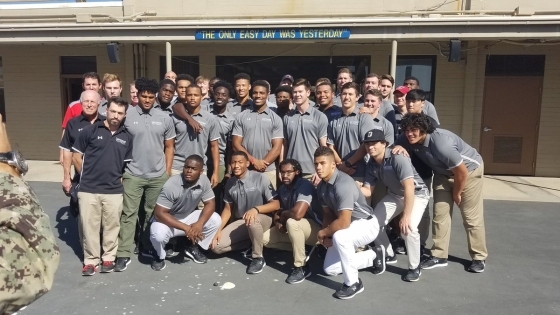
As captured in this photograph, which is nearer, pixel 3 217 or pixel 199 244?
pixel 3 217

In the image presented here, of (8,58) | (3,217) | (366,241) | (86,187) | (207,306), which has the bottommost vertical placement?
(207,306)

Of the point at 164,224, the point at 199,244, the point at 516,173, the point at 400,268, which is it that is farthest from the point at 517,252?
the point at 516,173

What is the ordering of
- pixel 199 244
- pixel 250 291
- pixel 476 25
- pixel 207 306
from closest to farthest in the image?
pixel 207 306 → pixel 250 291 → pixel 199 244 → pixel 476 25

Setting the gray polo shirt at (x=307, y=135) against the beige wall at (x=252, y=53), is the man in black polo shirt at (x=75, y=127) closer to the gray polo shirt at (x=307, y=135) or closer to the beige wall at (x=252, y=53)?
the gray polo shirt at (x=307, y=135)

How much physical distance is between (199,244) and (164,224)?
428 mm

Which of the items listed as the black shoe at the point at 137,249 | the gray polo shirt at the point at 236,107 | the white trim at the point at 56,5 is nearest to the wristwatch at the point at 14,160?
the black shoe at the point at 137,249

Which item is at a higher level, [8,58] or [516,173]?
[8,58]

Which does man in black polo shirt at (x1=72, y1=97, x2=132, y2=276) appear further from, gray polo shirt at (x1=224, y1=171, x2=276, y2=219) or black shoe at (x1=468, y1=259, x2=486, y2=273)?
black shoe at (x1=468, y1=259, x2=486, y2=273)

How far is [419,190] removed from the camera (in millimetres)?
4543

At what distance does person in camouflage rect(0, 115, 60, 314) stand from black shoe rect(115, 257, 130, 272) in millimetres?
3488

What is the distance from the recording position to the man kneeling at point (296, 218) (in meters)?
4.41

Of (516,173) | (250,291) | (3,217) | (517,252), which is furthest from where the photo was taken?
(516,173)

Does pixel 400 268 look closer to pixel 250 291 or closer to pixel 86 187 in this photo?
pixel 250 291

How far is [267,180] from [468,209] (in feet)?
6.45
